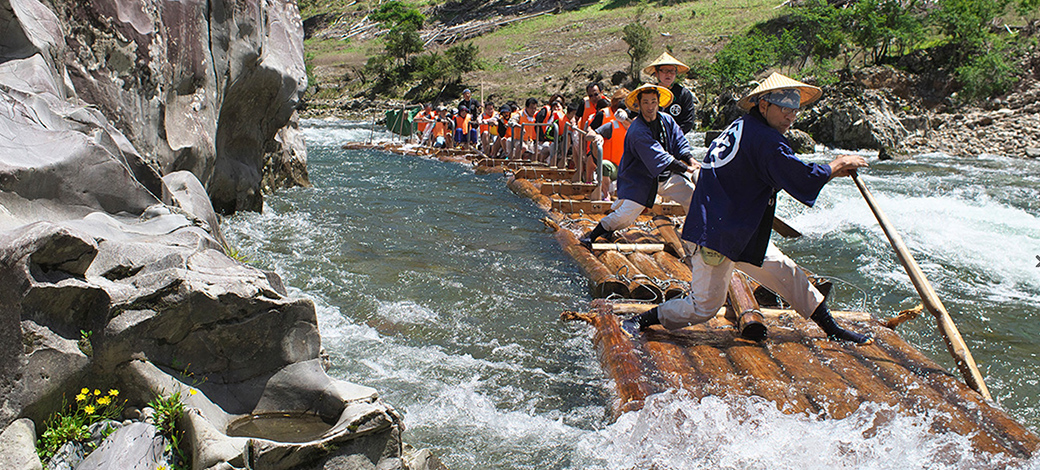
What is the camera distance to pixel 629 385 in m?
Answer: 4.21

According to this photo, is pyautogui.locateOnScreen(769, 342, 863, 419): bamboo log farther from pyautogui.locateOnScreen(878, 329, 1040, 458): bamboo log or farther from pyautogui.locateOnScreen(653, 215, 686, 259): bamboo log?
pyautogui.locateOnScreen(653, 215, 686, 259): bamboo log

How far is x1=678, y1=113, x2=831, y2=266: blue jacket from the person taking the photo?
4.15 metres

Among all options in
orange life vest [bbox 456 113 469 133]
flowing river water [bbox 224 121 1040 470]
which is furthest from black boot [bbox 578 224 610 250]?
orange life vest [bbox 456 113 469 133]

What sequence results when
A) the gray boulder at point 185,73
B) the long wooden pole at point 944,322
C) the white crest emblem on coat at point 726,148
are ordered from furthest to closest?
the gray boulder at point 185,73 → the white crest emblem on coat at point 726,148 → the long wooden pole at point 944,322

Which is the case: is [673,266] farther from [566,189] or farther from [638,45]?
[638,45]

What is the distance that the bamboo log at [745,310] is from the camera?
4676 mm

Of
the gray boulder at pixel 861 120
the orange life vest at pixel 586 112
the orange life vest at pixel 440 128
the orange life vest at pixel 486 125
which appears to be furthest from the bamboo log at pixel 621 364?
the gray boulder at pixel 861 120

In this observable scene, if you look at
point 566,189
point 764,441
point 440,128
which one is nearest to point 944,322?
point 764,441

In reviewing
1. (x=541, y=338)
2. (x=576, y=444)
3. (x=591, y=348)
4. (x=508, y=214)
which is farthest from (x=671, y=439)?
(x=508, y=214)

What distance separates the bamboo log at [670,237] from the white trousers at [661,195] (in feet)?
0.94

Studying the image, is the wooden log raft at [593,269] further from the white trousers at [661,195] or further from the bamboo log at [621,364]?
the bamboo log at [621,364]

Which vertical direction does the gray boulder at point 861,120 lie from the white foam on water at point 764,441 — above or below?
below

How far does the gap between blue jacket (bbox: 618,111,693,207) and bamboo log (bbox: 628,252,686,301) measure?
561 mm

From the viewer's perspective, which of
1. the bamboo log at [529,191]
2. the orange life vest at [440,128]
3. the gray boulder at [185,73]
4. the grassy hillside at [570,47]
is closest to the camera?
the gray boulder at [185,73]
